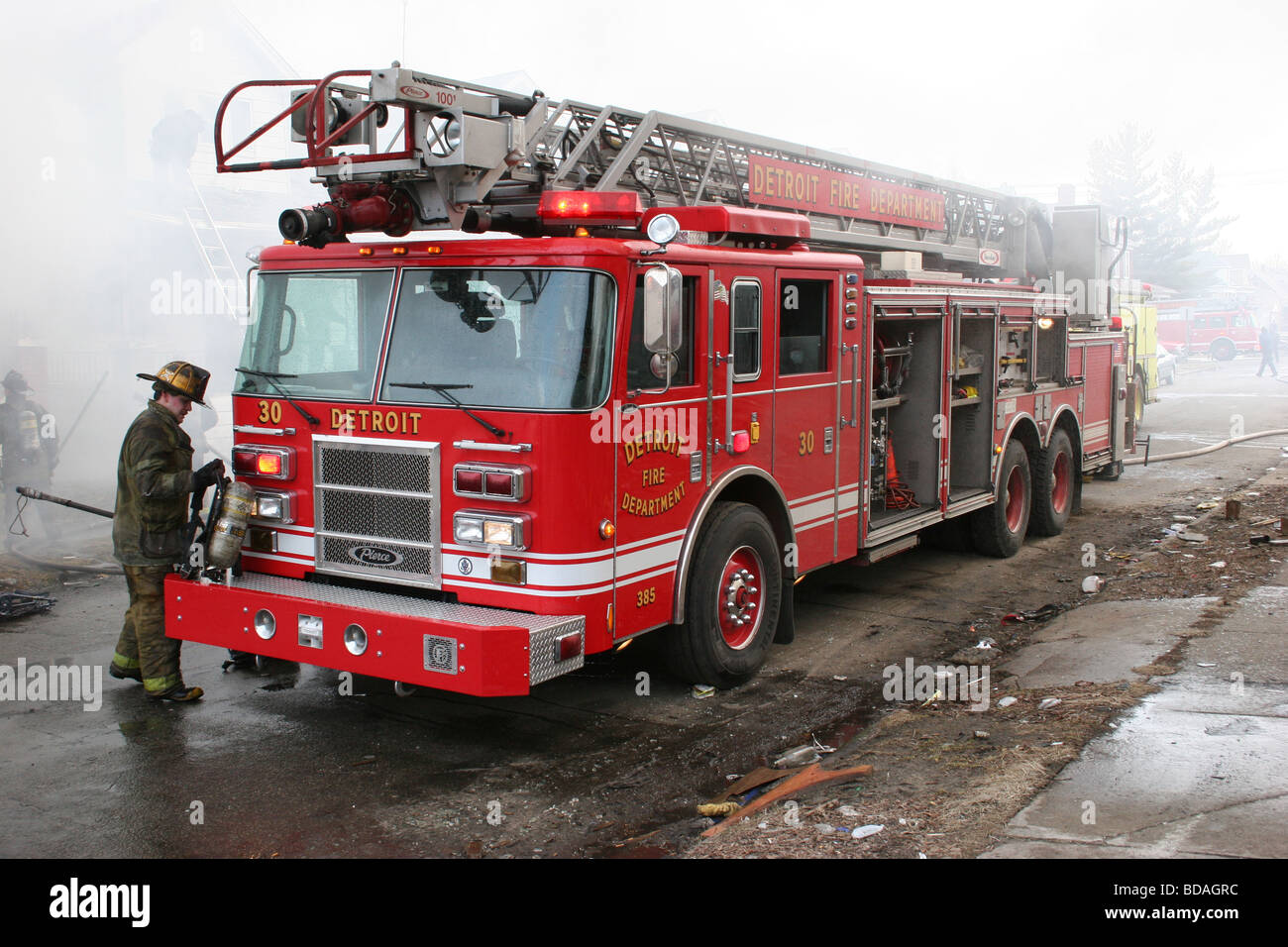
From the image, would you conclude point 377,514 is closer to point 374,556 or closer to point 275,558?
point 374,556

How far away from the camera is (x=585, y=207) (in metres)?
5.13

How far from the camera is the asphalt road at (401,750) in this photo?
434 cm

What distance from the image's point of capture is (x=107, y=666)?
21.0 feet

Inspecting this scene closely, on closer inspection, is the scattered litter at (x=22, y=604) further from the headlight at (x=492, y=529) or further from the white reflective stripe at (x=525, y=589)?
the headlight at (x=492, y=529)

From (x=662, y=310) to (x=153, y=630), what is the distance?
10.1 ft

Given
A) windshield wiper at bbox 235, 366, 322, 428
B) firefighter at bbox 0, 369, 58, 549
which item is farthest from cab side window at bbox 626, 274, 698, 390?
firefighter at bbox 0, 369, 58, 549

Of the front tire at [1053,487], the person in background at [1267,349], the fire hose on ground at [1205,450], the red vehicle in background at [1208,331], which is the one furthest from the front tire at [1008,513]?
the red vehicle in background at [1208,331]

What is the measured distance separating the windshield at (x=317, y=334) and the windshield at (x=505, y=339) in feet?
0.56

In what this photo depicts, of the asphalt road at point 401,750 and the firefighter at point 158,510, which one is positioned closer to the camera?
the asphalt road at point 401,750

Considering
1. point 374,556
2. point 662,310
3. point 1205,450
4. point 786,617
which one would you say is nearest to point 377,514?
point 374,556

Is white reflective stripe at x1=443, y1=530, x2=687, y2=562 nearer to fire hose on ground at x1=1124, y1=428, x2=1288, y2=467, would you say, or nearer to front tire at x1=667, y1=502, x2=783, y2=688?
front tire at x1=667, y1=502, x2=783, y2=688

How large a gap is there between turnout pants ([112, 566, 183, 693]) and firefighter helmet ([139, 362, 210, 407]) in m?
0.90
